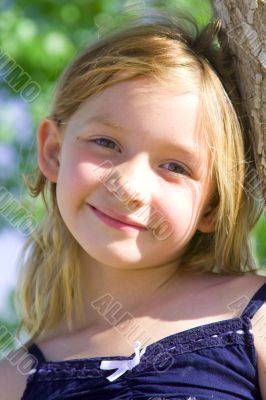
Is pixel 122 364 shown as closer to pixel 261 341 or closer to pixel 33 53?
pixel 261 341

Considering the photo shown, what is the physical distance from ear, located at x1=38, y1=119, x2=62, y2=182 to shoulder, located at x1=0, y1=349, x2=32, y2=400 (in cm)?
35

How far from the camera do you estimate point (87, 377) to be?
Result: 5.36 feet

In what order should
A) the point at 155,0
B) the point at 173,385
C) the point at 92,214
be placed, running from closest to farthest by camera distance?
the point at 173,385 → the point at 92,214 → the point at 155,0

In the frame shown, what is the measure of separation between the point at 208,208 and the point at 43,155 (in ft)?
1.16

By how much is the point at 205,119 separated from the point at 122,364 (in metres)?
0.46

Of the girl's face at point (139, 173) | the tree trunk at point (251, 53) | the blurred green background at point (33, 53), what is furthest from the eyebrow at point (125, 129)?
the blurred green background at point (33, 53)

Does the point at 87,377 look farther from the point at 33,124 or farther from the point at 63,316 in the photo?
the point at 33,124

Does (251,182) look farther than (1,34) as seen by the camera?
No

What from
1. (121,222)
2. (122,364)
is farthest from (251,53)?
(122,364)

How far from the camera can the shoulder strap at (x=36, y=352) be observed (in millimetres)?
1735

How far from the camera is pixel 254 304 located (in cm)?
163

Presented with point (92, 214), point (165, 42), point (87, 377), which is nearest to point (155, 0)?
point (165, 42)

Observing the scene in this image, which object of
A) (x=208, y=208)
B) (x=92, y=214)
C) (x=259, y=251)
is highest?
(x=92, y=214)

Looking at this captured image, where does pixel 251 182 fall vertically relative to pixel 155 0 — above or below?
below
